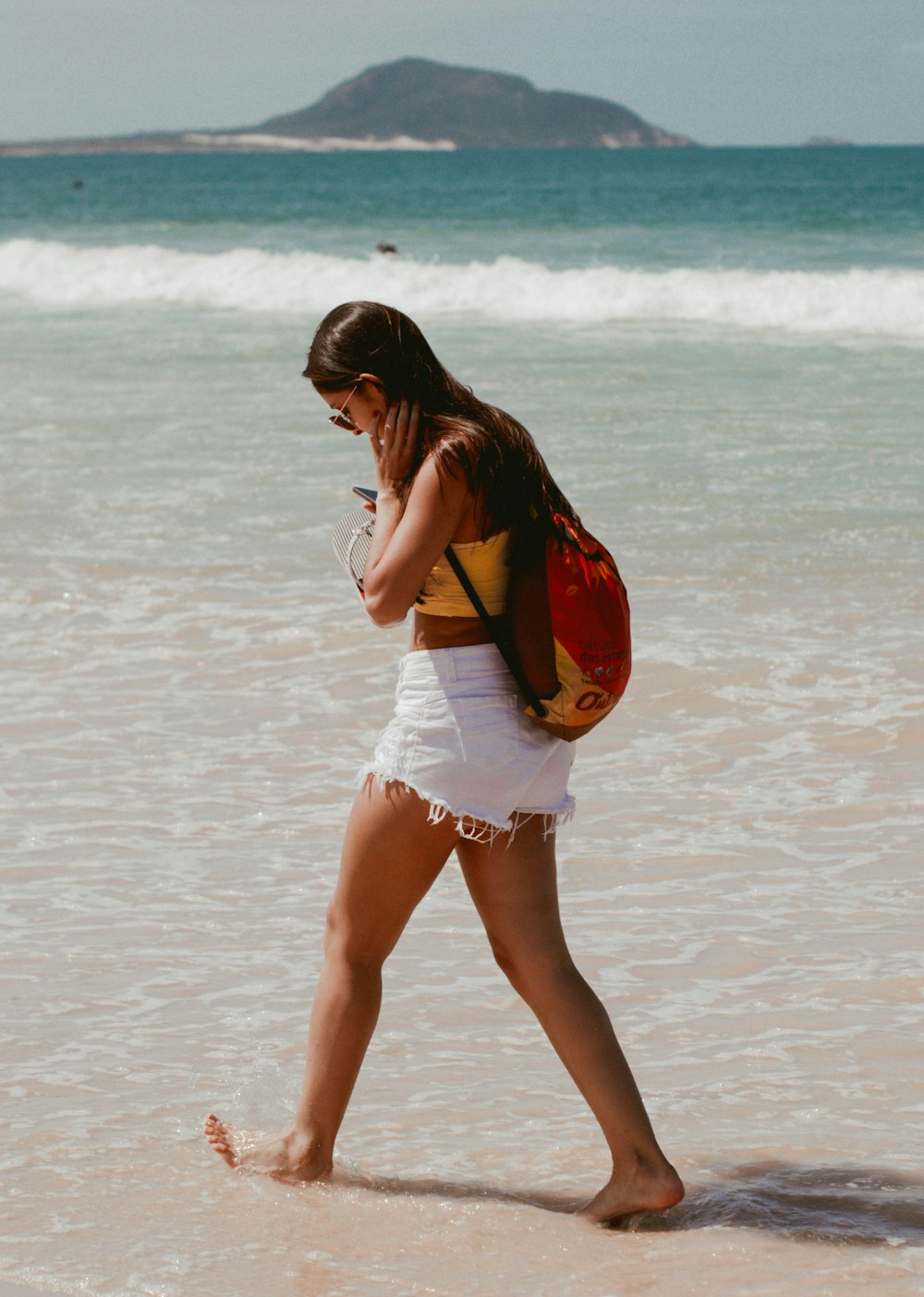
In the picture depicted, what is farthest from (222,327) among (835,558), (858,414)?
(835,558)

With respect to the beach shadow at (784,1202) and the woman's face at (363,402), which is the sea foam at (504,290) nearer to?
the beach shadow at (784,1202)

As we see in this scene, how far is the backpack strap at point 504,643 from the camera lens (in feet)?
9.48

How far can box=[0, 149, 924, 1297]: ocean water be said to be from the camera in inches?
121

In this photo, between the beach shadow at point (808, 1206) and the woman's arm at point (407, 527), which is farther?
the beach shadow at point (808, 1206)

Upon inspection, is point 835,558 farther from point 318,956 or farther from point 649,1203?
point 649,1203

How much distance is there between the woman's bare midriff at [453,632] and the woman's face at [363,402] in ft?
1.21

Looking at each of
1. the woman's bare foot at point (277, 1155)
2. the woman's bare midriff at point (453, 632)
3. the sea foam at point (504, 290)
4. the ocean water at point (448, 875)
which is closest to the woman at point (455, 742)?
the woman's bare midriff at point (453, 632)

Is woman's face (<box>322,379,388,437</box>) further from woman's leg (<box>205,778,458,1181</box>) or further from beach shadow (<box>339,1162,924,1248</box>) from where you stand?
beach shadow (<box>339,1162,924,1248</box>)

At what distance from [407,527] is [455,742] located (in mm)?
404

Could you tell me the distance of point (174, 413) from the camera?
13148mm

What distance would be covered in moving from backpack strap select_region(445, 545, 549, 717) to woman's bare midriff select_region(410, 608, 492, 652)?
0.03m

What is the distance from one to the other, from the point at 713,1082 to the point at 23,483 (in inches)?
309

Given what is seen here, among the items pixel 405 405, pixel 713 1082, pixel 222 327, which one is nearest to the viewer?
pixel 405 405

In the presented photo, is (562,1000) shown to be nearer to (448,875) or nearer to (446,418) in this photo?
(446,418)
